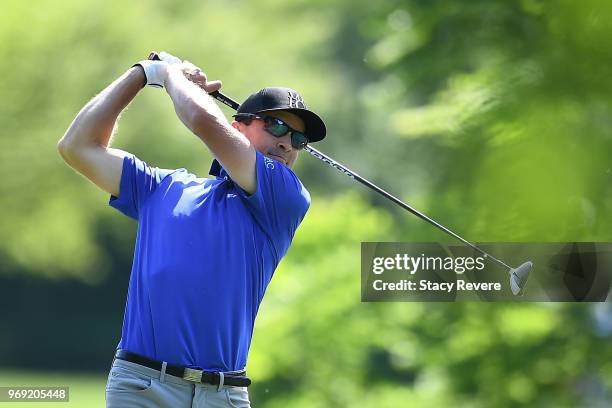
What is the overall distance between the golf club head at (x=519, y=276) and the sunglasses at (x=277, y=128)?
219 centimetres

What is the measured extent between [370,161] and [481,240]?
2117 cm

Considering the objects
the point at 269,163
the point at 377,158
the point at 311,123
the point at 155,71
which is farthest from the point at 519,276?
the point at 377,158

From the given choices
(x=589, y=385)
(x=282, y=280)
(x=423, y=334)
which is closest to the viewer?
(x=589, y=385)

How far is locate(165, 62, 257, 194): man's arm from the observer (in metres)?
3.24

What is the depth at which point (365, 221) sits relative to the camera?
10781 millimetres

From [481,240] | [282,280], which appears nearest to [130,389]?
[481,240]

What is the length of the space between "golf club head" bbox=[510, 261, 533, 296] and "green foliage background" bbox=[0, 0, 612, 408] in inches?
10.8

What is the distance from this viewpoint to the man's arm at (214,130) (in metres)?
3.24

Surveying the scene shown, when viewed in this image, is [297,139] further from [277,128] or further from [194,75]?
[194,75]

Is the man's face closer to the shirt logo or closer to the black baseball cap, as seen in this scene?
the black baseball cap

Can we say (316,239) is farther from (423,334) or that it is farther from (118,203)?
(118,203)

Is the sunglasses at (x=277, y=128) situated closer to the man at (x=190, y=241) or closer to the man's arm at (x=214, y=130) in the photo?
the man at (x=190, y=241)

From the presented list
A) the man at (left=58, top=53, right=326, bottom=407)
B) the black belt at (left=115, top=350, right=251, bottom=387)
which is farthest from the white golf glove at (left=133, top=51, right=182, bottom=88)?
the black belt at (left=115, top=350, right=251, bottom=387)

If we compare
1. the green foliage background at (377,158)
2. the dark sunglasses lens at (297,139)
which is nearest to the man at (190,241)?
the dark sunglasses lens at (297,139)
